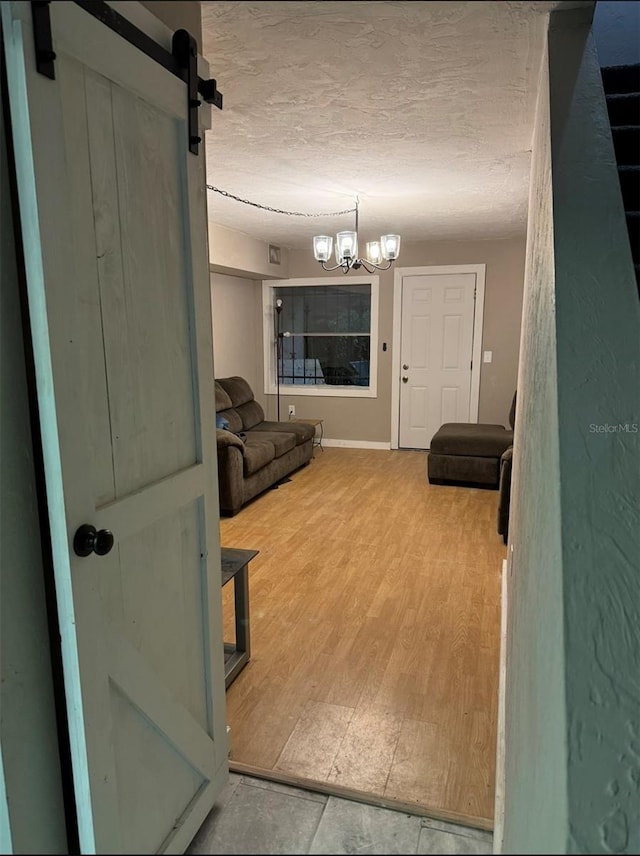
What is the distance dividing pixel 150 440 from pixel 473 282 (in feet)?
17.7

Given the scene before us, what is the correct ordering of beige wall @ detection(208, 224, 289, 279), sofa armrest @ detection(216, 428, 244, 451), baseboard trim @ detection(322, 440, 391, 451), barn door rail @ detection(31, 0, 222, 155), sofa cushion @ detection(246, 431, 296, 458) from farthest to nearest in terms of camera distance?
1. baseboard trim @ detection(322, 440, 391, 451)
2. sofa cushion @ detection(246, 431, 296, 458)
3. beige wall @ detection(208, 224, 289, 279)
4. sofa armrest @ detection(216, 428, 244, 451)
5. barn door rail @ detection(31, 0, 222, 155)

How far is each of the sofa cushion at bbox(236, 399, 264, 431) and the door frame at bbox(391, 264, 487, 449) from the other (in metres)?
1.58

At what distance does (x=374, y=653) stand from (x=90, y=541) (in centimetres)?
173

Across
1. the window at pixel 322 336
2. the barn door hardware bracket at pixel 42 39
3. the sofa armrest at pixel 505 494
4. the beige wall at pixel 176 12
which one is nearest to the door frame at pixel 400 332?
the window at pixel 322 336

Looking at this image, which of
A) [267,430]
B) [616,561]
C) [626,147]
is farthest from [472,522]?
[616,561]

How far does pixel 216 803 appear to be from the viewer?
1.47 metres

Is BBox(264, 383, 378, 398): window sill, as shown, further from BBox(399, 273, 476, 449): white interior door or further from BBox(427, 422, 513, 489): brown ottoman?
BBox(427, 422, 513, 489): brown ottoman

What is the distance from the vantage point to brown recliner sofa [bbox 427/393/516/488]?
193 inches

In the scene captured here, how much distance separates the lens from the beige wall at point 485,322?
19.1 feet

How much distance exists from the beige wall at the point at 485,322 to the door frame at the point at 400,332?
48 millimetres

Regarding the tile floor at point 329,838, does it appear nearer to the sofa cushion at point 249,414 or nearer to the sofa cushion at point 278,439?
the sofa cushion at point 278,439

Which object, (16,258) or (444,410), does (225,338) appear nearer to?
(444,410)

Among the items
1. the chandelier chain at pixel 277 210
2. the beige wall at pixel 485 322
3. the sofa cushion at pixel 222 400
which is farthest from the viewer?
the beige wall at pixel 485 322

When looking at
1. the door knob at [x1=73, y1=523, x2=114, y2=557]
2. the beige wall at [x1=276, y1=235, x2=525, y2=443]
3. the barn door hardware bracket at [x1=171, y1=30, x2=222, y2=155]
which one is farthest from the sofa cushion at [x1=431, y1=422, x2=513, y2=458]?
the door knob at [x1=73, y1=523, x2=114, y2=557]
